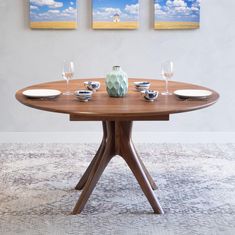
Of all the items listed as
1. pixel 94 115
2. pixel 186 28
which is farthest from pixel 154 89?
pixel 186 28

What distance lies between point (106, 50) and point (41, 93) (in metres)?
1.51

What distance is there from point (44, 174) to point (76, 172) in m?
0.22

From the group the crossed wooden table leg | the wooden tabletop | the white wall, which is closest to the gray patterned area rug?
the crossed wooden table leg

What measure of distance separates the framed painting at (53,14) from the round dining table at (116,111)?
104 cm

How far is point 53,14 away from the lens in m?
4.49

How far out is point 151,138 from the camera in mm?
4695

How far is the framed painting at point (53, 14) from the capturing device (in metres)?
4.47

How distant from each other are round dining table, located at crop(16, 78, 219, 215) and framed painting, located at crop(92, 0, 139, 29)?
1.04m

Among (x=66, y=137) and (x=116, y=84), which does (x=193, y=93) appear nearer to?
(x=116, y=84)

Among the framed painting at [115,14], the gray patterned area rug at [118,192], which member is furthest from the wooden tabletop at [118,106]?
the framed painting at [115,14]

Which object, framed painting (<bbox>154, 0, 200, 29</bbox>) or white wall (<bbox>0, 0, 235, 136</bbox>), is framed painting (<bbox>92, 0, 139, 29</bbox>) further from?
framed painting (<bbox>154, 0, 200, 29</bbox>)

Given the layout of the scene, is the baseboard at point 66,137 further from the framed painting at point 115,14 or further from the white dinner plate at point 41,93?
the white dinner plate at point 41,93

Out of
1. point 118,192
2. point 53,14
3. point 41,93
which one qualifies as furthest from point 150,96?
point 53,14

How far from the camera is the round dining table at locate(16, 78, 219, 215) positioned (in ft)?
9.14
